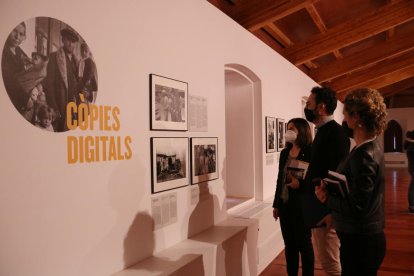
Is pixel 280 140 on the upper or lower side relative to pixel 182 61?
lower

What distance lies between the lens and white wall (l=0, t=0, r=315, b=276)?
Result: 5.38 feet

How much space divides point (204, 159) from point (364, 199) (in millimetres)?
1723

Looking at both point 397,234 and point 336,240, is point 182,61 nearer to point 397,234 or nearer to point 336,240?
point 336,240

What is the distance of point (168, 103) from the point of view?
277 cm

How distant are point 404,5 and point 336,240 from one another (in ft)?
16.7

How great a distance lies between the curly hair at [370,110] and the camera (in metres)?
2.01

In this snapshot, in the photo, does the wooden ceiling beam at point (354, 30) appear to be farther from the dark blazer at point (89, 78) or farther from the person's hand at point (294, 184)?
the dark blazer at point (89, 78)

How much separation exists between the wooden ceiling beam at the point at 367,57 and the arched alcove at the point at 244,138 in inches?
167

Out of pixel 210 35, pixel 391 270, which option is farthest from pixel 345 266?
pixel 391 270

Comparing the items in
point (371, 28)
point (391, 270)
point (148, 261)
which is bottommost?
point (391, 270)

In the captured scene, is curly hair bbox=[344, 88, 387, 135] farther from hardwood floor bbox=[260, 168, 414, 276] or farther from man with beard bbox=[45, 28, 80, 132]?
hardwood floor bbox=[260, 168, 414, 276]

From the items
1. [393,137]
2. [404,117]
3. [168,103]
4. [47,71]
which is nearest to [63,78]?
[47,71]

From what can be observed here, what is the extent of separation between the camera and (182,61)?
2986 mm

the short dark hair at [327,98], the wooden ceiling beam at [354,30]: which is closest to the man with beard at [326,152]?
the short dark hair at [327,98]
